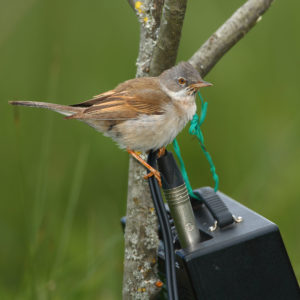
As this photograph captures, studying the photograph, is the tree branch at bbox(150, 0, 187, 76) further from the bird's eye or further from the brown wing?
the bird's eye

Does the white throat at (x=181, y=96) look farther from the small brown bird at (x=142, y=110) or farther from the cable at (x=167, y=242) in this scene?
the cable at (x=167, y=242)

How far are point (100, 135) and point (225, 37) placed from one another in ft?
6.38

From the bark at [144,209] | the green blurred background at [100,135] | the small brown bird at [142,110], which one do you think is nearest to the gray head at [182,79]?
the small brown bird at [142,110]

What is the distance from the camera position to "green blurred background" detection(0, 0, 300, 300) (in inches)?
168

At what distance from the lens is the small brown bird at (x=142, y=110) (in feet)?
9.25

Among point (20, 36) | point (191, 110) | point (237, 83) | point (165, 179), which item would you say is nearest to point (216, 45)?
point (191, 110)

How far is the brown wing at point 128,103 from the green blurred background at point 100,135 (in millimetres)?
1199

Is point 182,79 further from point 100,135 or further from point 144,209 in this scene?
point 100,135

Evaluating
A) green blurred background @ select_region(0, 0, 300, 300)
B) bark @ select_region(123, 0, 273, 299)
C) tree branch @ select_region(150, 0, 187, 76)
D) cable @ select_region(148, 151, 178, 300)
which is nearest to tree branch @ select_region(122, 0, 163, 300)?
bark @ select_region(123, 0, 273, 299)

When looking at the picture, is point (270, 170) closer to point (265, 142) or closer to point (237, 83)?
point (265, 142)

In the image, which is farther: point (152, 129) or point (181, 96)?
point (181, 96)

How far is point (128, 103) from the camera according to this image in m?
2.93

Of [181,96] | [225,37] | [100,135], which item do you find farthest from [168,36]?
[100,135]

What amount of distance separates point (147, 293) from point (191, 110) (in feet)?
3.41
